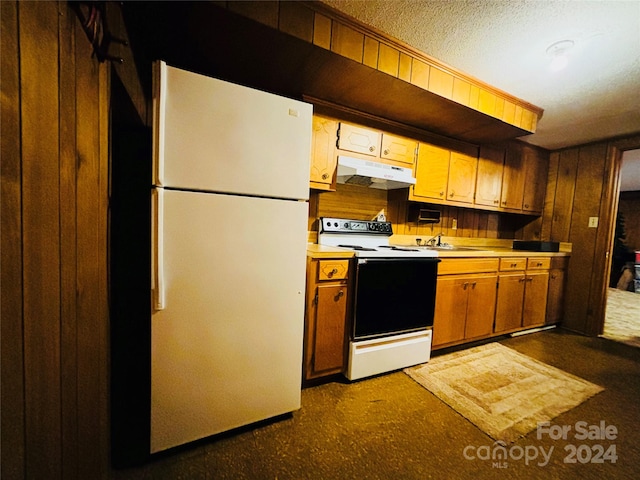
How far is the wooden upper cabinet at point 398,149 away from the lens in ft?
7.33

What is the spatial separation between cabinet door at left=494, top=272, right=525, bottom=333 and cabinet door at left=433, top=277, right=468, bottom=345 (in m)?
0.54

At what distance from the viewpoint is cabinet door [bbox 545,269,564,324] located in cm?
304

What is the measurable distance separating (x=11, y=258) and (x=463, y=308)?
8.89ft

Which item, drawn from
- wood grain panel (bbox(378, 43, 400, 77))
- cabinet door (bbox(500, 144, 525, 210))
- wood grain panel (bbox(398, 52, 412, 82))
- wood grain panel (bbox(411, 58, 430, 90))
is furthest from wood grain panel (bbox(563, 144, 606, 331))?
wood grain panel (bbox(378, 43, 400, 77))

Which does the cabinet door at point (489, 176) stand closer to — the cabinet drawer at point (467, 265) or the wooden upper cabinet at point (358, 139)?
the cabinet drawer at point (467, 265)

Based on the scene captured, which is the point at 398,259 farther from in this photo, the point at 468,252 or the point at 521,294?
the point at 521,294

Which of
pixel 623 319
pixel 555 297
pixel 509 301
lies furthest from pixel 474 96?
pixel 623 319

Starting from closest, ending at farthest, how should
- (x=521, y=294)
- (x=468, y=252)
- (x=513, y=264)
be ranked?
1. (x=468, y=252)
2. (x=513, y=264)
3. (x=521, y=294)

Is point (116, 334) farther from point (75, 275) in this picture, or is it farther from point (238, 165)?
point (238, 165)

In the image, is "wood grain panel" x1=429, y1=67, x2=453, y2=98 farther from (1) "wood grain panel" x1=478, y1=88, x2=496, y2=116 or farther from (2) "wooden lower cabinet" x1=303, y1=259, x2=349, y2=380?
(2) "wooden lower cabinet" x1=303, y1=259, x2=349, y2=380

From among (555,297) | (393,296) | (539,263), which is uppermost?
(539,263)

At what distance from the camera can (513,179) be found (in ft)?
10.1

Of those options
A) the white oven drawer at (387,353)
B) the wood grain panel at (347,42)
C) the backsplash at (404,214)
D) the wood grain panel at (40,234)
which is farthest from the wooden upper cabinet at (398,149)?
the wood grain panel at (40,234)

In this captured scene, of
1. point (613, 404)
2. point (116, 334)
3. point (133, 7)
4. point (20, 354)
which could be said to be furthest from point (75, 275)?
point (613, 404)
